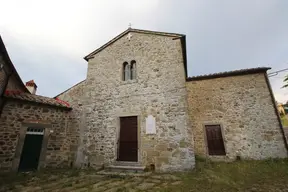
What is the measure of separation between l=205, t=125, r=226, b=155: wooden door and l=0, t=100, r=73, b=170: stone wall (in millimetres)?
7810

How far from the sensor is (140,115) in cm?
699

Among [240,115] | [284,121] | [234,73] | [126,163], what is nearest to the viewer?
[126,163]

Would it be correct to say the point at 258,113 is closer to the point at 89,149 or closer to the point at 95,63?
the point at 89,149

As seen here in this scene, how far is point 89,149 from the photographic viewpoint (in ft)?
23.8

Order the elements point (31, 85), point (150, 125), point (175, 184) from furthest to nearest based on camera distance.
A: 1. point (31, 85)
2. point (150, 125)
3. point (175, 184)

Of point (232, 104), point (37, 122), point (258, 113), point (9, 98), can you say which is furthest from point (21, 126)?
point (258, 113)

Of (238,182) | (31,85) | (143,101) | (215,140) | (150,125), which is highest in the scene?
(31,85)

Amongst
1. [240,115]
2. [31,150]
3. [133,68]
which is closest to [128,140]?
[133,68]

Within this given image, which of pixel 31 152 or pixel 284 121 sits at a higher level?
pixel 284 121

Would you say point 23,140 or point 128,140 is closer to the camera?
point 23,140

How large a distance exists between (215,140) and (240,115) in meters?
2.01

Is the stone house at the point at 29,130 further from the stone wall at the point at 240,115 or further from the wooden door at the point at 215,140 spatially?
the wooden door at the point at 215,140

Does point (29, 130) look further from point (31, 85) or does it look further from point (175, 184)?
point (31, 85)

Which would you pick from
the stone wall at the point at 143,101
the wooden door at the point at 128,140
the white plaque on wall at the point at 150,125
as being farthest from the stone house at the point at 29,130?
the white plaque on wall at the point at 150,125
